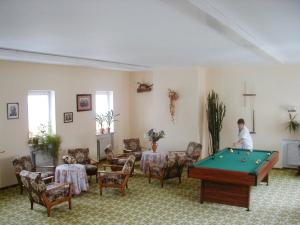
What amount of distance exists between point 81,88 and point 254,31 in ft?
23.3

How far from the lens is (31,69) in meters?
9.16

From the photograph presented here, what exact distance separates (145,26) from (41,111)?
632 cm

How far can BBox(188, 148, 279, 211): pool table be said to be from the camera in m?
6.57

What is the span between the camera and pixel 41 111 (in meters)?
9.79

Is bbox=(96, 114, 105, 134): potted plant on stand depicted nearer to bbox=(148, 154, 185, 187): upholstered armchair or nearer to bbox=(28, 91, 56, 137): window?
bbox=(28, 91, 56, 137): window

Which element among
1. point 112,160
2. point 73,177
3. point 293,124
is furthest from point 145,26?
point 293,124

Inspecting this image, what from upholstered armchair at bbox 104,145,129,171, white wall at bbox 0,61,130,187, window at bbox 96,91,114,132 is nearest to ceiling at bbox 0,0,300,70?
white wall at bbox 0,61,130,187

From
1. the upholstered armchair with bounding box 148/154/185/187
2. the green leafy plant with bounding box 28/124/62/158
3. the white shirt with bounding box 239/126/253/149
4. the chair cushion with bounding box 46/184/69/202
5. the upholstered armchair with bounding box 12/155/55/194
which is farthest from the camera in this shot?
the green leafy plant with bounding box 28/124/62/158

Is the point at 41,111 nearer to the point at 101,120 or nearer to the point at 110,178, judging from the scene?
the point at 101,120

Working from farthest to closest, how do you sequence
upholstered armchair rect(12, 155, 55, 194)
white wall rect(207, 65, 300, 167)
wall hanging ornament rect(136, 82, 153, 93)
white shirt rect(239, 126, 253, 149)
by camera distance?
wall hanging ornament rect(136, 82, 153, 93) < white wall rect(207, 65, 300, 167) < white shirt rect(239, 126, 253, 149) < upholstered armchair rect(12, 155, 55, 194)

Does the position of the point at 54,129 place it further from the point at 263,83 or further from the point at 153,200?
the point at 263,83

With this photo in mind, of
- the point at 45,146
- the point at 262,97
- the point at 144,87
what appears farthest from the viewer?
the point at 144,87

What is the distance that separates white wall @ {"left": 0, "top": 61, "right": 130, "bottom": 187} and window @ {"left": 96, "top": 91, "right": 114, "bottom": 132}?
0.19 metres

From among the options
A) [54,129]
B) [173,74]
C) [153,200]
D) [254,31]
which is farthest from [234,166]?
[54,129]
